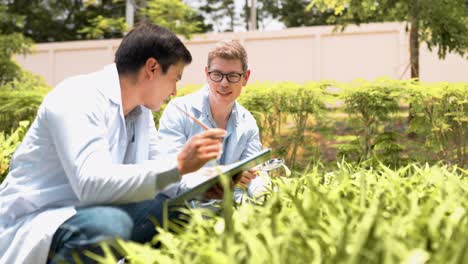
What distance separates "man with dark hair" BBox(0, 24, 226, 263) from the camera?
2154 millimetres

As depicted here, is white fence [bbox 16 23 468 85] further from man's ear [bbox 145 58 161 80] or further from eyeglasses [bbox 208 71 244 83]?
man's ear [bbox 145 58 161 80]

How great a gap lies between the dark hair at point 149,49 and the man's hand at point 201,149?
56 cm

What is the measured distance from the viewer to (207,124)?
392 cm

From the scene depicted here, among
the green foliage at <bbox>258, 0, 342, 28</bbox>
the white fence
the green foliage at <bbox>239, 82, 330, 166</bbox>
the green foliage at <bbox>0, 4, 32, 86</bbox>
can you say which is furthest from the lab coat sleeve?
the green foliage at <bbox>258, 0, 342, 28</bbox>

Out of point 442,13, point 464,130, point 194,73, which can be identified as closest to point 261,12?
point 194,73

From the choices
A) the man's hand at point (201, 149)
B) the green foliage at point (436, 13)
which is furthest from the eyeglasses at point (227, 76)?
the green foliage at point (436, 13)

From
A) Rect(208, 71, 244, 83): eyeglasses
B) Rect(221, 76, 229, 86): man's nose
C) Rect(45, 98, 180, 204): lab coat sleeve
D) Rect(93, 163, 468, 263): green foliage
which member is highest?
Rect(208, 71, 244, 83): eyeglasses

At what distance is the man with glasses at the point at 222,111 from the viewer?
3.81 m

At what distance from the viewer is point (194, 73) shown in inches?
756

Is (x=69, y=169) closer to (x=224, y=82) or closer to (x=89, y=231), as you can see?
(x=89, y=231)

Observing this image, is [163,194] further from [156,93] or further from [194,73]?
[194,73]

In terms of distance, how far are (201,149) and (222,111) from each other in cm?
184

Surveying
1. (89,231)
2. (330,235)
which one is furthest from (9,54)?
(330,235)

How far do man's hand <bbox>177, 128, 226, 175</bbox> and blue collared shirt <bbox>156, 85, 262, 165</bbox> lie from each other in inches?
62.4
